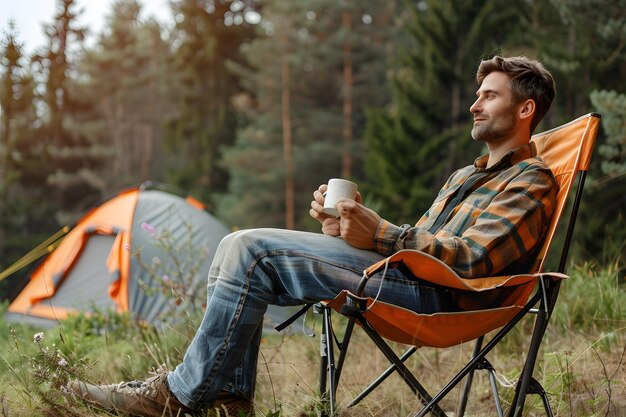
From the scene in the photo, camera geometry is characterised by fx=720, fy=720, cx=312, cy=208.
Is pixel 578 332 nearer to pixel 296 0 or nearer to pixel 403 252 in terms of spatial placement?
pixel 403 252

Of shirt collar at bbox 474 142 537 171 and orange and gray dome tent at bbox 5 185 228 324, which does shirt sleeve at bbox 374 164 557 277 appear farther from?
orange and gray dome tent at bbox 5 185 228 324

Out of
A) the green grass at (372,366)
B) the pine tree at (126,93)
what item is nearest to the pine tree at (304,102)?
the pine tree at (126,93)

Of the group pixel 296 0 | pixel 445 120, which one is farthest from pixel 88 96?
pixel 445 120

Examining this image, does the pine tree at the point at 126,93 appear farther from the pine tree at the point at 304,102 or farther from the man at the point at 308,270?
the man at the point at 308,270

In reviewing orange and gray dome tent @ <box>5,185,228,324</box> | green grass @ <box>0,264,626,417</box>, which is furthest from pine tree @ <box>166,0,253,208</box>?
green grass @ <box>0,264,626,417</box>

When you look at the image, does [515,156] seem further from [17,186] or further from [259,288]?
[17,186]

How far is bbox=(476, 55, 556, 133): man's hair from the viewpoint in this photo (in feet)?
6.36

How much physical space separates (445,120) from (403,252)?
10918 mm

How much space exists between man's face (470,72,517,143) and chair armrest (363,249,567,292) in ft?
1.44

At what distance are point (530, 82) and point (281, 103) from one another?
14098 mm

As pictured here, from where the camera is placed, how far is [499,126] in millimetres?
1923

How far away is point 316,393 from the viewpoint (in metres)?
1.96

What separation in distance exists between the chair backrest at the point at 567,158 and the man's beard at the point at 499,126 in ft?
0.49

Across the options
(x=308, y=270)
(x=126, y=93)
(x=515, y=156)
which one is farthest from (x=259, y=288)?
(x=126, y=93)
